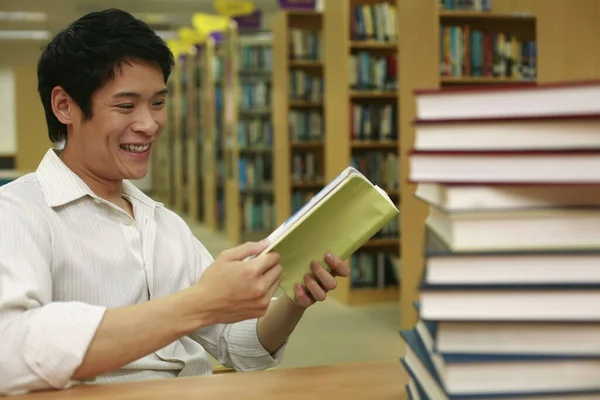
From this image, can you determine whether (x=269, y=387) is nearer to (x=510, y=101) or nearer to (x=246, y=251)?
(x=246, y=251)

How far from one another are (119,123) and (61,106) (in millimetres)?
137

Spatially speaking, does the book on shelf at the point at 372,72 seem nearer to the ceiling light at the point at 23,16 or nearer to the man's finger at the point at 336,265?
the man's finger at the point at 336,265

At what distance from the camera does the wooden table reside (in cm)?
99

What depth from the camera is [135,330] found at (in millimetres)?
1031

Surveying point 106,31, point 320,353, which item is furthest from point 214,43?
point 106,31

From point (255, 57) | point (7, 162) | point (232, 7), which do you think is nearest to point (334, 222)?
point (255, 57)

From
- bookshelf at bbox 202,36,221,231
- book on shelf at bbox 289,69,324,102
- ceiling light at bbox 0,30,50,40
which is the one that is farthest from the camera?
ceiling light at bbox 0,30,50,40

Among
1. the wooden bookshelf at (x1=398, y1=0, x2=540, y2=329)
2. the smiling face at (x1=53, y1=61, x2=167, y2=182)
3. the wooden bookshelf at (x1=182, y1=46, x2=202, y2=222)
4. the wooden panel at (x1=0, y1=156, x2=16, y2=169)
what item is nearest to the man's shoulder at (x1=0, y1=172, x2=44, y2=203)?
the smiling face at (x1=53, y1=61, x2=167, y2=182)

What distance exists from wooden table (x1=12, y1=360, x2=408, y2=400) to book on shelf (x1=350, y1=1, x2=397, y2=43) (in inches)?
190

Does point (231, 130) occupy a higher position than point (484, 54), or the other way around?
point (484, 54)

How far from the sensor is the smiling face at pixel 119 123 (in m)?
1.34

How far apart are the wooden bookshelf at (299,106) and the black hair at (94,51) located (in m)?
5.39

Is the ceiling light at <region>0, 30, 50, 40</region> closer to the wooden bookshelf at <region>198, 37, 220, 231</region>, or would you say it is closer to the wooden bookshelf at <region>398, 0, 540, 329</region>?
the wooden bookshelf at <region>198, 37, 220, 231</region>

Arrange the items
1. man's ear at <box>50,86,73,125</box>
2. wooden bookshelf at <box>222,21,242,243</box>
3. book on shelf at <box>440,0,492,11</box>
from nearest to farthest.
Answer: man's ear at <box>50,86,73,125</box>
book on shelf at <box>440,0,492,11</box>
wooden bookshelf at <box>222,21,242,243</box>
